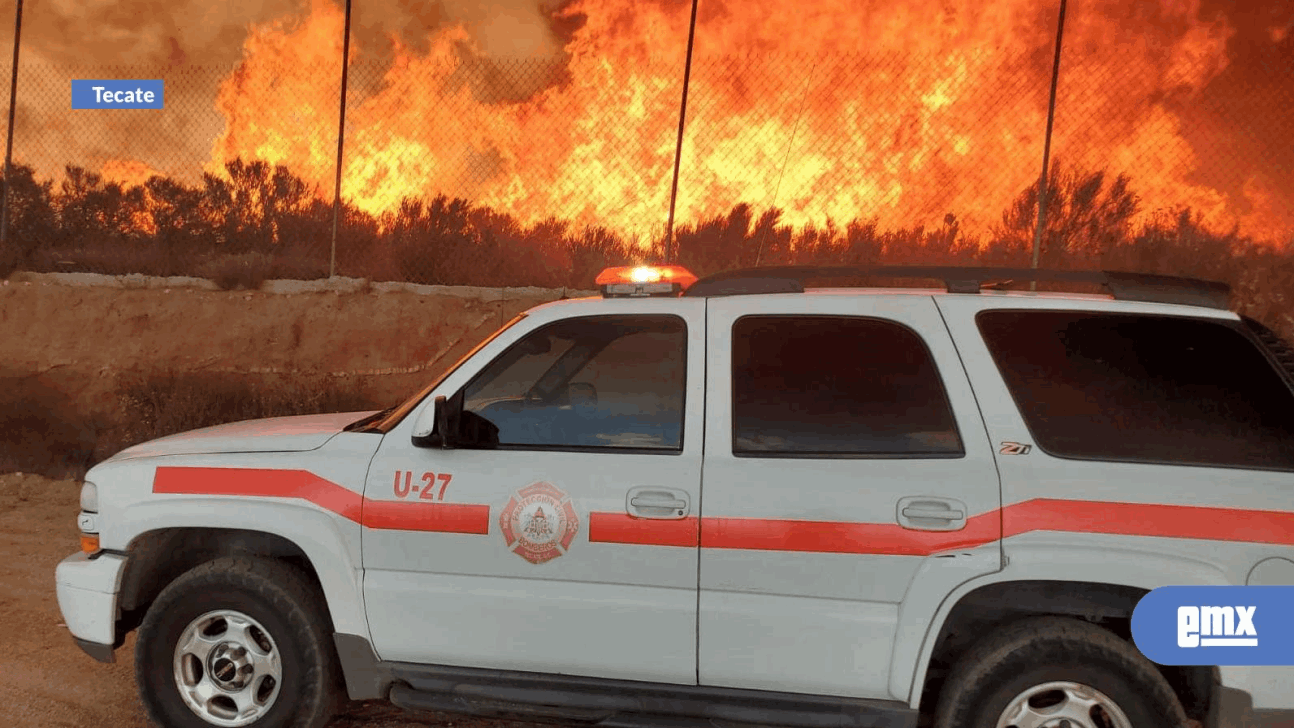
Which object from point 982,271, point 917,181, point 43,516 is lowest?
point 43,516

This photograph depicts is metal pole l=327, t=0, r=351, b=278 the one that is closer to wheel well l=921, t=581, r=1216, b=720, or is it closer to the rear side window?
the rear side window


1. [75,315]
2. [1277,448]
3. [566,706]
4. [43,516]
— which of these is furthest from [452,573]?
[75,315]

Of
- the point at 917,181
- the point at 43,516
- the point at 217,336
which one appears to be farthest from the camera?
the point at 217,336

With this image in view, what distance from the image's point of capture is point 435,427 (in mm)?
4180

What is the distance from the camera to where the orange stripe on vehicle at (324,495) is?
13.7 ft

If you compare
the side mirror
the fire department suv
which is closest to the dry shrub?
the fire department suv

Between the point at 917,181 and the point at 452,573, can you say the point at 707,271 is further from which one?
the point at 452,573

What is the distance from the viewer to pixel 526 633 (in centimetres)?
412

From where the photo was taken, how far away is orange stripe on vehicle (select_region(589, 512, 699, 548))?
3.99 meters

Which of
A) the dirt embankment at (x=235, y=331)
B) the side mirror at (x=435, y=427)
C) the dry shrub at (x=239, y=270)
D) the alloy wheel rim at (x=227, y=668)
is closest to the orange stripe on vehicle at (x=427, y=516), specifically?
the side mirror at (x=435, y=427)

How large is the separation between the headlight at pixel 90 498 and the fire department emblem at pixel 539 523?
1771 mm

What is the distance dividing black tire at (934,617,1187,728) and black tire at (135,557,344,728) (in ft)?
7.48

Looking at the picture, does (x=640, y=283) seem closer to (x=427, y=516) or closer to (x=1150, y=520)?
(x=427, y=516)

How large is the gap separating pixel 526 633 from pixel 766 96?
886 cm
